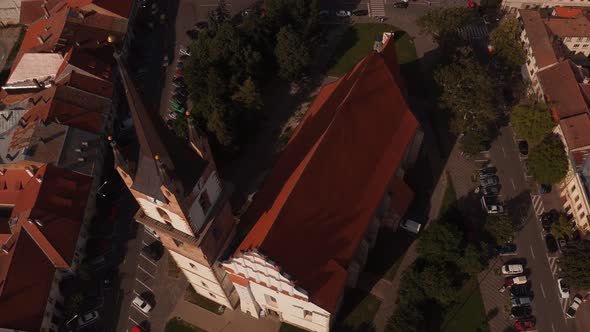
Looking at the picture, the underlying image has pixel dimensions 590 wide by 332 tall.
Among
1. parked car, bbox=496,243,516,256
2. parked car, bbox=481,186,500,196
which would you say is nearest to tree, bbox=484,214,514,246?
parked car, bbox=496,243,516,256

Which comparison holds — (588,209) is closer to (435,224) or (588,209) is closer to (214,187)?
(435,224)

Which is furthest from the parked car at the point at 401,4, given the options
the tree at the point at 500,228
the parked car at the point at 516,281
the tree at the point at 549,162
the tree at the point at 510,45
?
the parked car at the point at 516,281

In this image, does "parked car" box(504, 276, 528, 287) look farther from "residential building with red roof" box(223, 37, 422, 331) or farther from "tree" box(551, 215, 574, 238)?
"residential building with red roof" box(223, 37, 422, 331)

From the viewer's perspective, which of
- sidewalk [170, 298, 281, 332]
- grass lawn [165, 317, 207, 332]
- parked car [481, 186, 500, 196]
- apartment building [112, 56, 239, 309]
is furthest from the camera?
parked car [481, 186, 500, 196]

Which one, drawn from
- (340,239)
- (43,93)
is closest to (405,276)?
(340,239)

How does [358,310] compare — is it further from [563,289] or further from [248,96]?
[248,96]

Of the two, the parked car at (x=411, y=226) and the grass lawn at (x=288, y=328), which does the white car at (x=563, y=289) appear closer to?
the parked car at (x=411, y=226)
